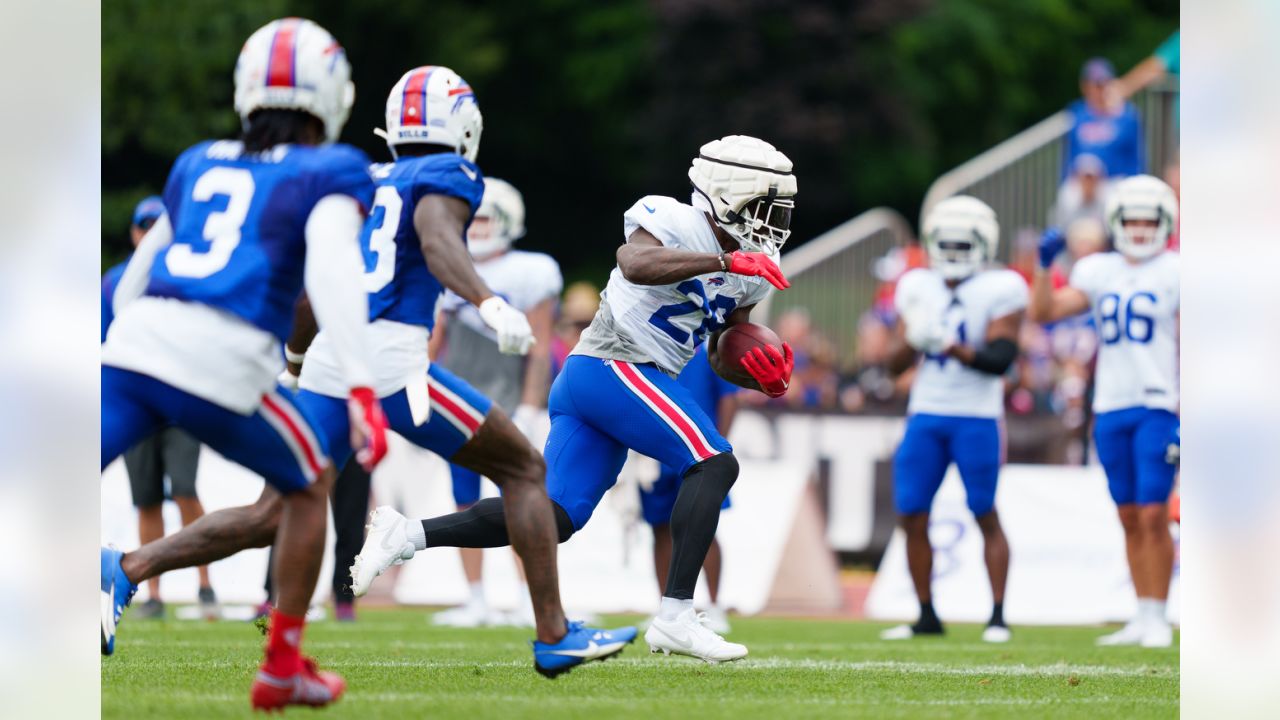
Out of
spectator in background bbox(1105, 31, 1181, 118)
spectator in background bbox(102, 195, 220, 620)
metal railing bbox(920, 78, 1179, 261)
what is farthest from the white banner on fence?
metal railing bbox(920, 78, 1179, 261)

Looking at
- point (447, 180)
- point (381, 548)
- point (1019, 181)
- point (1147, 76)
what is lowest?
point (381, 548)

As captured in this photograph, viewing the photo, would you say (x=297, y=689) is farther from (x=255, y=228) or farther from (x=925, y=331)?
(x=925, y=331)

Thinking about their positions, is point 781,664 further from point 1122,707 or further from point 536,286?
point 536,286

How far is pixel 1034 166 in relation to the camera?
57.9 feet

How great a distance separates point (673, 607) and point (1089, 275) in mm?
4126

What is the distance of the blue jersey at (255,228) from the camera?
4793 millimetres

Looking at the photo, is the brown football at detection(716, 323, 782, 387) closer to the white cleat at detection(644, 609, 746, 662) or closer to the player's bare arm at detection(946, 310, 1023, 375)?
the white cleat at detection(644, 609, 746, 662)

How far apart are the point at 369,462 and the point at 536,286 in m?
5.76

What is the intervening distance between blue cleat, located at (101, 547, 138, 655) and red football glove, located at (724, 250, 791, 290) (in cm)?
223

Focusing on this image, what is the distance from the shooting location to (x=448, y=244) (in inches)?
217

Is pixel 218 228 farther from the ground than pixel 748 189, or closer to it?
closer to it

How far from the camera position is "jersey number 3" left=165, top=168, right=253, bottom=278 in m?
4.83

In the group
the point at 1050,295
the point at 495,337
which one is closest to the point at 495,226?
the point at 495,337
